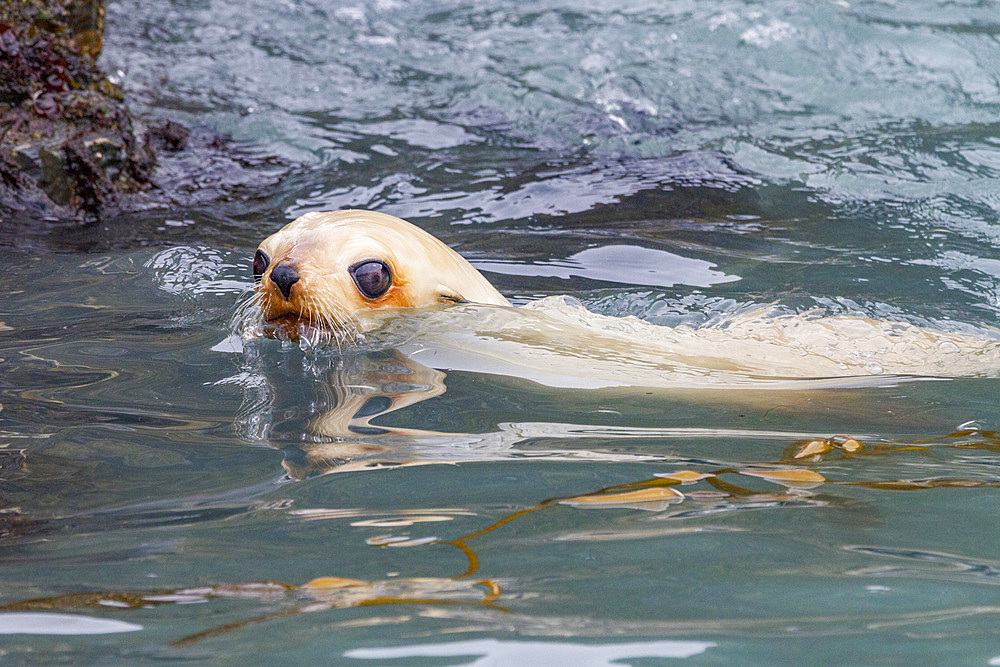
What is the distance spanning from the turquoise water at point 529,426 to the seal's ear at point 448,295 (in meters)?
0.38

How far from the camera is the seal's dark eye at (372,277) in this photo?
311 centimetres

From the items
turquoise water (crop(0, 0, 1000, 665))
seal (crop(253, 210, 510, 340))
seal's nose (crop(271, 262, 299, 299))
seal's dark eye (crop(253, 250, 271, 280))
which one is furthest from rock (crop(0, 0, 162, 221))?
seal's nose (crop(271, 262, 299, 299))

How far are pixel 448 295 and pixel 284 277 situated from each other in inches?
24.7

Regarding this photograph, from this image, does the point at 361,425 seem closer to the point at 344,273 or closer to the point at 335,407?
the point at 335,407

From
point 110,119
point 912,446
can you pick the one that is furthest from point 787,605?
point 110,119

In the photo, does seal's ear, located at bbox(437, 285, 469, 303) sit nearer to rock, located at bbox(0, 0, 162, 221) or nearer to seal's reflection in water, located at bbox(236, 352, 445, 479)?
seal's reflection in water, located at bbox(236, 352, 445, 479)

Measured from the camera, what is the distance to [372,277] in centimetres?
313

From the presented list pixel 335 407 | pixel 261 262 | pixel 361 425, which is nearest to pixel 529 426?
pixel 361 425

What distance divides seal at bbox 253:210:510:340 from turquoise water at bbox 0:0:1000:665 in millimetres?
154

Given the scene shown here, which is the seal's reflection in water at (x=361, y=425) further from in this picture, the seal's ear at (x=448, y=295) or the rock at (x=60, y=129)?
the rock at (x=60, y=129)

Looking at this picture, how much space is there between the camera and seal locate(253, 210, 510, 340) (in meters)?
3.00

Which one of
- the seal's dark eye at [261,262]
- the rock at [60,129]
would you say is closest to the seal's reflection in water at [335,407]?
the seal's dark eye at [261,262]

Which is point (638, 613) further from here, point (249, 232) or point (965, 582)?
point (249, 232)

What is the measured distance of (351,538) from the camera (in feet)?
5.75
